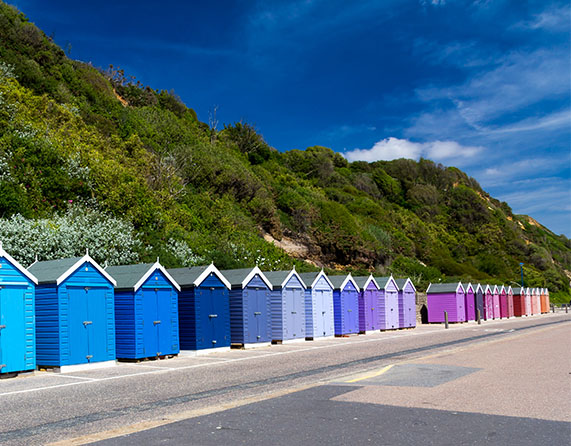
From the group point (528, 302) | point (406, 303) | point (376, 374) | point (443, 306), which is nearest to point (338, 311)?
point (406, 303)

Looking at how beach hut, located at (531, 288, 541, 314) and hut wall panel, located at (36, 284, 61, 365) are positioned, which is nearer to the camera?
hut wall panel, located at (36, 284, 61, 365)

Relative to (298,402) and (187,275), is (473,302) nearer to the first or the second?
(187,275)

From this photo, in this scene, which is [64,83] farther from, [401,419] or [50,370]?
[401,419]

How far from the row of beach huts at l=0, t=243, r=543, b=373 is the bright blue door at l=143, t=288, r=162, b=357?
0.03 meters

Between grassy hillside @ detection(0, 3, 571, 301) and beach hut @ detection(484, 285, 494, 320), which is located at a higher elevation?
grassy hillside @ detection(0, 3, 571, 301)

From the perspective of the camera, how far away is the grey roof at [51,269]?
1560 cm

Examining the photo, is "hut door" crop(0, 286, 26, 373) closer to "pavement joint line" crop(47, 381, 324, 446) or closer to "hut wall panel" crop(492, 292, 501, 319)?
"pavement joint line" crop(47, 381, 324, 446)

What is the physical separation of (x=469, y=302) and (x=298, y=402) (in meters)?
39.6

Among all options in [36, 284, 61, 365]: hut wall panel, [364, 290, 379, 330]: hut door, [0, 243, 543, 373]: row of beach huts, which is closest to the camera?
[0, 243, 543, 373]: row of beach huts

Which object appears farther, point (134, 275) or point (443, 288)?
point (443, 288)

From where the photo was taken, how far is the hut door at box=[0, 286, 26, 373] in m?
14.1

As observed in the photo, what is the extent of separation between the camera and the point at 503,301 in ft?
183

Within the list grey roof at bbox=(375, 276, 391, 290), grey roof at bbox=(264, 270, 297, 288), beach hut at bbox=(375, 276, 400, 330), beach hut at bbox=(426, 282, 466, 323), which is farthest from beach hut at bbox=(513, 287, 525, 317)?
grey roof at bbox=(264, 270, 297, 288)

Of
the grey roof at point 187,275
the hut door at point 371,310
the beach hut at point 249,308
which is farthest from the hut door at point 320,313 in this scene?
the grey roof at point 187,275
